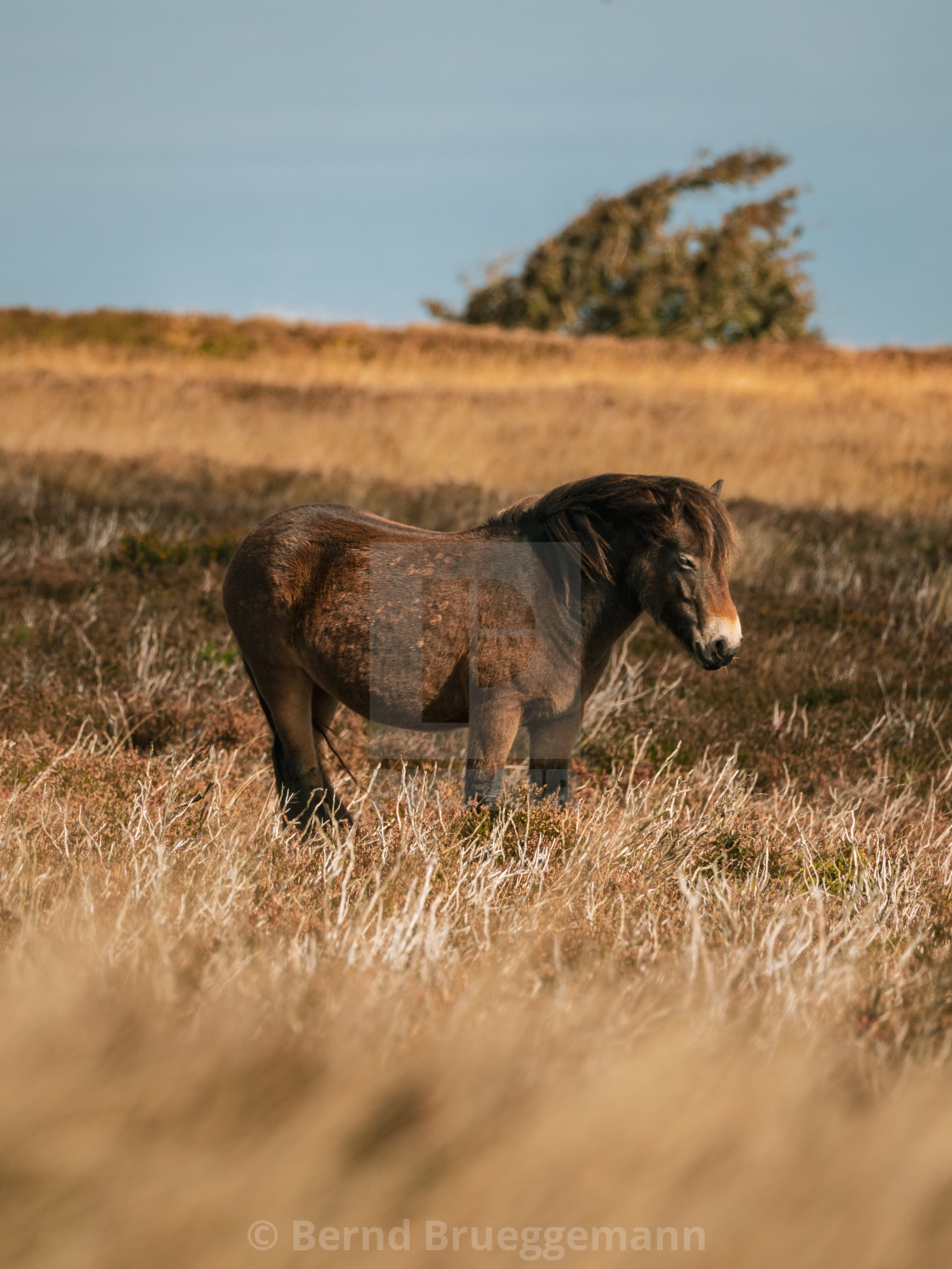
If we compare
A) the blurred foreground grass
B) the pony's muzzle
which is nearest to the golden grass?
the blurred foreground grass

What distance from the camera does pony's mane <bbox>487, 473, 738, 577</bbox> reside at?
3.32 metres

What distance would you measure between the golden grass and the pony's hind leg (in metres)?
9.22

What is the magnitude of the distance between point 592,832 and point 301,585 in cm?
136

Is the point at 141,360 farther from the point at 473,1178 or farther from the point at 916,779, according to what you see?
the point at 473,1178

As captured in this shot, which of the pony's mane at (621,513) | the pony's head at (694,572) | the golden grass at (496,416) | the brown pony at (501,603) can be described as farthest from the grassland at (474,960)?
the golden grass at (496,416)

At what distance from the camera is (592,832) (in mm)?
3695

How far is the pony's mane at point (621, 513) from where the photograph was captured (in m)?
3.32

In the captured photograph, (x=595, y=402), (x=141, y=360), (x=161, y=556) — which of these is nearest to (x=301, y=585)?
(x=161, y=556)

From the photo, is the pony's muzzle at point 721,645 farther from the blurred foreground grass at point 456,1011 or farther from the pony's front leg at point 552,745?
the blurred foreground grass at point 456,1011

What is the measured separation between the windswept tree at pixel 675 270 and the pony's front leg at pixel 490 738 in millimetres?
42301

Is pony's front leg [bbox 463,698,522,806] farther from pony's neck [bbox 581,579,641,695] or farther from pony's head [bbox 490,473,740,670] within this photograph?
pony's head [bbox 490,473,740,670]

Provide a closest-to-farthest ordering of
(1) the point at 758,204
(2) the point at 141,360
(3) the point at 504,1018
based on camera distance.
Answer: (3) the point at 504,1018
(2) the point at 141,360
(1) the point at 758,204

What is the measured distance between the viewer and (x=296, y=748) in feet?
12.9

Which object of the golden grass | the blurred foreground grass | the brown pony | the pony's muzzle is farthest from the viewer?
the golden grass
